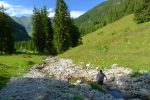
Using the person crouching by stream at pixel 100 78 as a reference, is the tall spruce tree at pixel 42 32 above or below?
above

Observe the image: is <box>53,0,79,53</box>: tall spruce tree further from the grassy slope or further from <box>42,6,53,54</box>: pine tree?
the grassy slope

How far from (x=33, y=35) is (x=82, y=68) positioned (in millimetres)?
61778

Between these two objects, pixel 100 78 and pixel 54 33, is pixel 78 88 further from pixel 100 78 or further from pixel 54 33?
pixel 54 33

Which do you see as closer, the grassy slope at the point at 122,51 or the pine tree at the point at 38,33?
the grassy slope at the point at 122,51

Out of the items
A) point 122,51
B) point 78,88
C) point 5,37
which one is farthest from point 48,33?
point 78,88

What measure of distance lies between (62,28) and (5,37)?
1749 cm

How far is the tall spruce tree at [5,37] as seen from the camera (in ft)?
342

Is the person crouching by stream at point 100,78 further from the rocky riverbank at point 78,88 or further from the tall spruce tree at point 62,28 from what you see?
the tall spruce tree at point 62,28

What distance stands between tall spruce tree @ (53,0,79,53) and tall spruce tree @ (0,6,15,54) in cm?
1364

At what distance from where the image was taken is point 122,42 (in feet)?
245

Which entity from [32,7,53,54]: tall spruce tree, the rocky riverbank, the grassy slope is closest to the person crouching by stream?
the rocky riverbank

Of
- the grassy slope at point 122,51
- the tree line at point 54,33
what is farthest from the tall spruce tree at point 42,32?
the grassy slope at point 122,51

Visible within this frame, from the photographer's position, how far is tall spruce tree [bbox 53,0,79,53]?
4082 inches

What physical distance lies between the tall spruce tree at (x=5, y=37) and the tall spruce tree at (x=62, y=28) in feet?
44.7
